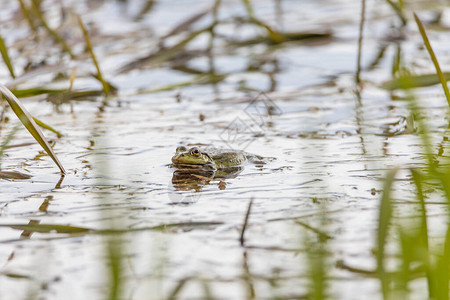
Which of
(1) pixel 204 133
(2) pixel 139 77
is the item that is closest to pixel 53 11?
(2) pixel 139 77

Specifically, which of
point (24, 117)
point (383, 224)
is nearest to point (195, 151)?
point (24, 117)

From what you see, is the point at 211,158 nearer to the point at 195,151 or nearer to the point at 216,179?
the point at 195,151

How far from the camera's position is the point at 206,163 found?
3902 millimetres

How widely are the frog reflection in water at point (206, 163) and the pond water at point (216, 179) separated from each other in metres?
0.07

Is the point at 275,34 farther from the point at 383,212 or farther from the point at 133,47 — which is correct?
the point at 383,212

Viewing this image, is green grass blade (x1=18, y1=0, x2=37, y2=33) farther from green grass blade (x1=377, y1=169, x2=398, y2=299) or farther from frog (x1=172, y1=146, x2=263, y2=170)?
green grass blade (x1=377, y1=169, x2=398, y2=299)

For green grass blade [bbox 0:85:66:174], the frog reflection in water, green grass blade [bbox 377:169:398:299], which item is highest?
the frog reflection in water

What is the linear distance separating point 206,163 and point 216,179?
0.26 meters

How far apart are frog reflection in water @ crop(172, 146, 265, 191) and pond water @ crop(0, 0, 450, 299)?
0.07 m

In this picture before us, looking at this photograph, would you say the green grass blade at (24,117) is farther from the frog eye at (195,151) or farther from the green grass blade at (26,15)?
the green grass blade at (26,15)

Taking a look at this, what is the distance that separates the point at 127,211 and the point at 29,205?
1.54ft

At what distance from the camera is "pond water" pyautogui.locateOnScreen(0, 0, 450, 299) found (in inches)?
89.4

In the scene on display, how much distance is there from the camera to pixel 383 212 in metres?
2.05

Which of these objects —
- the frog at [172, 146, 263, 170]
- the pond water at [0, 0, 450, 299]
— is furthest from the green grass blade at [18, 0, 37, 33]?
the frog at [172, 146, 263, 170]
